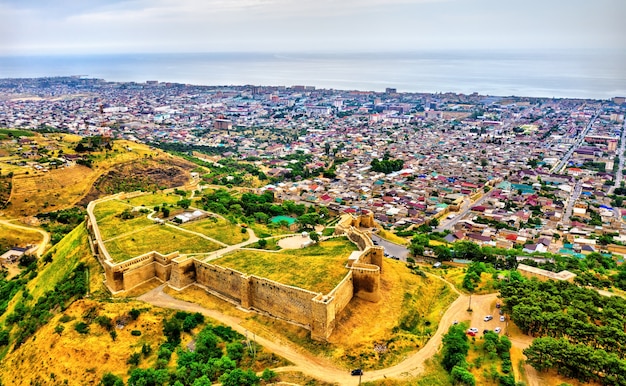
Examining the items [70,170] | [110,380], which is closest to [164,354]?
[110,380]

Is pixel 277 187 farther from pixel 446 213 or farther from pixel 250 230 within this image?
pixel 250 230

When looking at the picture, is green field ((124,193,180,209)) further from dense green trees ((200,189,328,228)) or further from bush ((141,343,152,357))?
bush ((141,343,152,357))

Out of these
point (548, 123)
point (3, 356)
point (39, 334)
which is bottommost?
point (3, 356)

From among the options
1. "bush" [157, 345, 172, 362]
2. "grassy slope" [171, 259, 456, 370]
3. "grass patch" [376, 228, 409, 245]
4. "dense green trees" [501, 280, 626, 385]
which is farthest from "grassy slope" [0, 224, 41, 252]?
"dense green trees" [501, 280, 626, 385]

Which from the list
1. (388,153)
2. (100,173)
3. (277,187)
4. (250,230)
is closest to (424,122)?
(388,153)

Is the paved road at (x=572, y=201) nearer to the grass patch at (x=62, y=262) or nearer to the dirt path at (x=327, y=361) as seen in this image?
the dirt path at (x=327, y=361)
